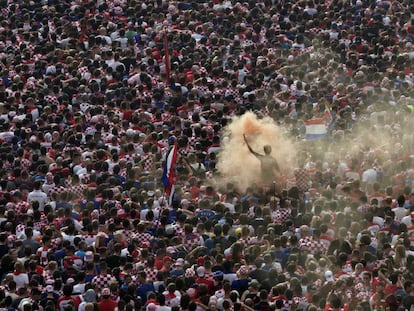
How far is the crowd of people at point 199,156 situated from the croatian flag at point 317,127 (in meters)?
0.19

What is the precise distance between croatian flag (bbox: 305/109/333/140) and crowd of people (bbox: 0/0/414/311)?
186 millimetres

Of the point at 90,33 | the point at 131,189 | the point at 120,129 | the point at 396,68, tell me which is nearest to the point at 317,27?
the point at 396,68

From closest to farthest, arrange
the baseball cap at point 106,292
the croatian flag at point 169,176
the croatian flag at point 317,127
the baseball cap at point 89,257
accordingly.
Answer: the baseball cap at point 106,292 → the baseball cap at point 89,257 → the croatian flag at point 169,176 → the croatian flag at point 317,127

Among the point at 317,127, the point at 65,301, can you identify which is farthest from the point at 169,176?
the point at 317,127

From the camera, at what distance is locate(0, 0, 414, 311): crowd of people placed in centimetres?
2233

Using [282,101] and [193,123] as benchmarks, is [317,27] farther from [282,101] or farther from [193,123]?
[193,123]

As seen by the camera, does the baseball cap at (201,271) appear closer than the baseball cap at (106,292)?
No

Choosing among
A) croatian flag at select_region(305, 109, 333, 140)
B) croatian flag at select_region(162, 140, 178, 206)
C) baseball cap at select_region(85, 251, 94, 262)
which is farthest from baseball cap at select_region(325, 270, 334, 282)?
croatian flag at select_region(305, 109, 333, 140)

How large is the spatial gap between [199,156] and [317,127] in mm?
2971

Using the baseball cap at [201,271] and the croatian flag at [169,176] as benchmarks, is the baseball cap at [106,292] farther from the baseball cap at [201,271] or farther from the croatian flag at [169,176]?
the croatian flag at [169,176]

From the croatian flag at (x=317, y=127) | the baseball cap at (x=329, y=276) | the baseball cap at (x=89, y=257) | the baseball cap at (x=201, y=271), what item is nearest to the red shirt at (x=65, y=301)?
the baseball cap at (x=89, y=257)

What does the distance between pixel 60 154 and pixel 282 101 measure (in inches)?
227

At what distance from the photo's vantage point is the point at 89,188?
2617 cm

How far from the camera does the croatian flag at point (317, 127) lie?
28875 millimetres
